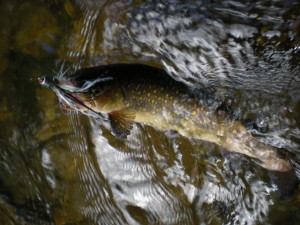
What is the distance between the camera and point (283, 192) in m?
2.50

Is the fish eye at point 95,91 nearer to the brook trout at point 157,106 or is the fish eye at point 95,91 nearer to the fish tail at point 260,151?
the brook trout at point 157,106

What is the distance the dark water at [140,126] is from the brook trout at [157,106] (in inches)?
7.4

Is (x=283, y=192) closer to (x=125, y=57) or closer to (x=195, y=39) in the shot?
(x=195, y=39)

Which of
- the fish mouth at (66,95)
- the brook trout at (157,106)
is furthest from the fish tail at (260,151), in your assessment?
the fish mouth at (66,95)

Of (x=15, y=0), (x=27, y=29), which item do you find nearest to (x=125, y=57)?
(x=27, y=29)

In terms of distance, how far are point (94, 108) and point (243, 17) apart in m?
1.51

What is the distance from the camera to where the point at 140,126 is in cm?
283

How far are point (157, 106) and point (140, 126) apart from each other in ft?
1.90

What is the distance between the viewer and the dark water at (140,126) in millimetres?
2318

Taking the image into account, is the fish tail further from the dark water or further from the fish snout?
the fish snout

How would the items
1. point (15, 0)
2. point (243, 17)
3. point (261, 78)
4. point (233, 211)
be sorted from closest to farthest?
A: point (243, 17) → point (261, 78) → point (233, 211) → point (15, 0)

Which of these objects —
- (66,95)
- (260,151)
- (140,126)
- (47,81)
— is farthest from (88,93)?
(260,151)

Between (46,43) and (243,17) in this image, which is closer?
(243,17)

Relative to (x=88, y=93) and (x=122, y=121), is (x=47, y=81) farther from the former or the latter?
(x=122, y=121)
